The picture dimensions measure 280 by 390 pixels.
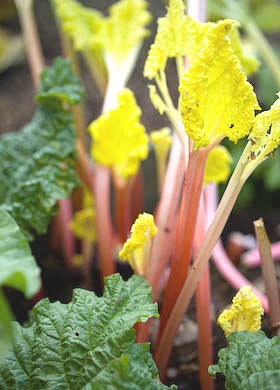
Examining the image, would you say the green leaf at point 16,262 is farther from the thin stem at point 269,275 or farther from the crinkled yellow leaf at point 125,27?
the crinkled yellow leaf at point 125,27

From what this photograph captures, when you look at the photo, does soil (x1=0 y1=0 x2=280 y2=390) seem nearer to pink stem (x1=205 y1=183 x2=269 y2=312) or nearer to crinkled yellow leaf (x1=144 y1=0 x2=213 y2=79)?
pink stem (x1=205 y1=183 x2=269 y2=312)

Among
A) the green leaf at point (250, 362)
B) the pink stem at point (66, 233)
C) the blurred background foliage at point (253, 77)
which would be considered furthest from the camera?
the blurred background foliage at point (253, 77)

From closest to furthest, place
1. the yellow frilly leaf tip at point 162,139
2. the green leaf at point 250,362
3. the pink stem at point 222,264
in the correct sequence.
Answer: the green leaf at point 250,362 → the yellow frilly leaf tip at point 162,139 → the pink stem at point 222,264

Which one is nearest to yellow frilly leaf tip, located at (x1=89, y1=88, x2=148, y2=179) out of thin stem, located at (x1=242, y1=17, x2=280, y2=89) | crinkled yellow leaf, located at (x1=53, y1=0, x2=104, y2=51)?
crinkled yellow leaf, located at (x1=53, y1=0, x2=104, y2=51)

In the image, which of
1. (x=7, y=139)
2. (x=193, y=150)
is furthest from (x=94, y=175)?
(x=193, y=150)

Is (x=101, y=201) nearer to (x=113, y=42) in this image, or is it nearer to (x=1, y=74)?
(x=113, y=42)

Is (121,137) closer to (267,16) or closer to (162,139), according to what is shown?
(162,139)

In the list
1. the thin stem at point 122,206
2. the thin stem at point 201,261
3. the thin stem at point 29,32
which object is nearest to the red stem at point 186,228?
the thin stem at point 201,261
